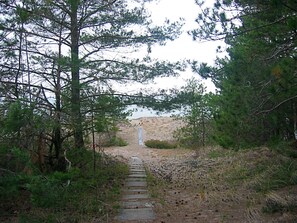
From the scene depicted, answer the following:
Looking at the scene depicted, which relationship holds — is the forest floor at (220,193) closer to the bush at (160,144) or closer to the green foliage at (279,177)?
the green foliage at (279,177)

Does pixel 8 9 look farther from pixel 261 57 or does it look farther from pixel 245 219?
pixel 245 219

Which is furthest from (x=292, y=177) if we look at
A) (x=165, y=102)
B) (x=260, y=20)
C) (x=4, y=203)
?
(x=4, y=203)

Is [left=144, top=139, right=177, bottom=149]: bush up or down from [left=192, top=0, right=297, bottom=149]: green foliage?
down

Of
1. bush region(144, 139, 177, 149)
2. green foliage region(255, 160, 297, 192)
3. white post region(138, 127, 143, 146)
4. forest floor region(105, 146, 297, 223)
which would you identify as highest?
white post region(138, 127, 143, 146)

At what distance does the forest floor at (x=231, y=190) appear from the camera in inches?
188

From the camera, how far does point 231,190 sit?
650cm

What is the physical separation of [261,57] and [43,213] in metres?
4.96

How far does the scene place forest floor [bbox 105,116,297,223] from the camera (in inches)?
188

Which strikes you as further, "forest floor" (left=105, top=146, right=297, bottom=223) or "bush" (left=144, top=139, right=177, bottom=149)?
"bush" (left=144, top=139, right=177, bottom=149)

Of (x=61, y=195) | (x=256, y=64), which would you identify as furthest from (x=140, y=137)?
(x=61, y=195)

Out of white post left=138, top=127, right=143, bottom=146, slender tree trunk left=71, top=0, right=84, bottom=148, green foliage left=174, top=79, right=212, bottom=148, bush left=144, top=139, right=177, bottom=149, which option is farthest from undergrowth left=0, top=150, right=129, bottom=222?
white post left=138, top=127, right=143, bottom=146

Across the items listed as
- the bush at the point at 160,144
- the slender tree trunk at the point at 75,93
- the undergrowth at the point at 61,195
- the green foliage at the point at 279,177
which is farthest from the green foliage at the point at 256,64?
the bush at the point at 160,144

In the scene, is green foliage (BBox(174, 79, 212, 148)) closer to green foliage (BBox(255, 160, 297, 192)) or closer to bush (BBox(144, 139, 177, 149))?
bush (BBox(144, 139, 177, 149))

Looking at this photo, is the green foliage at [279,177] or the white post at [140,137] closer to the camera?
the green foliage at [279,177]
